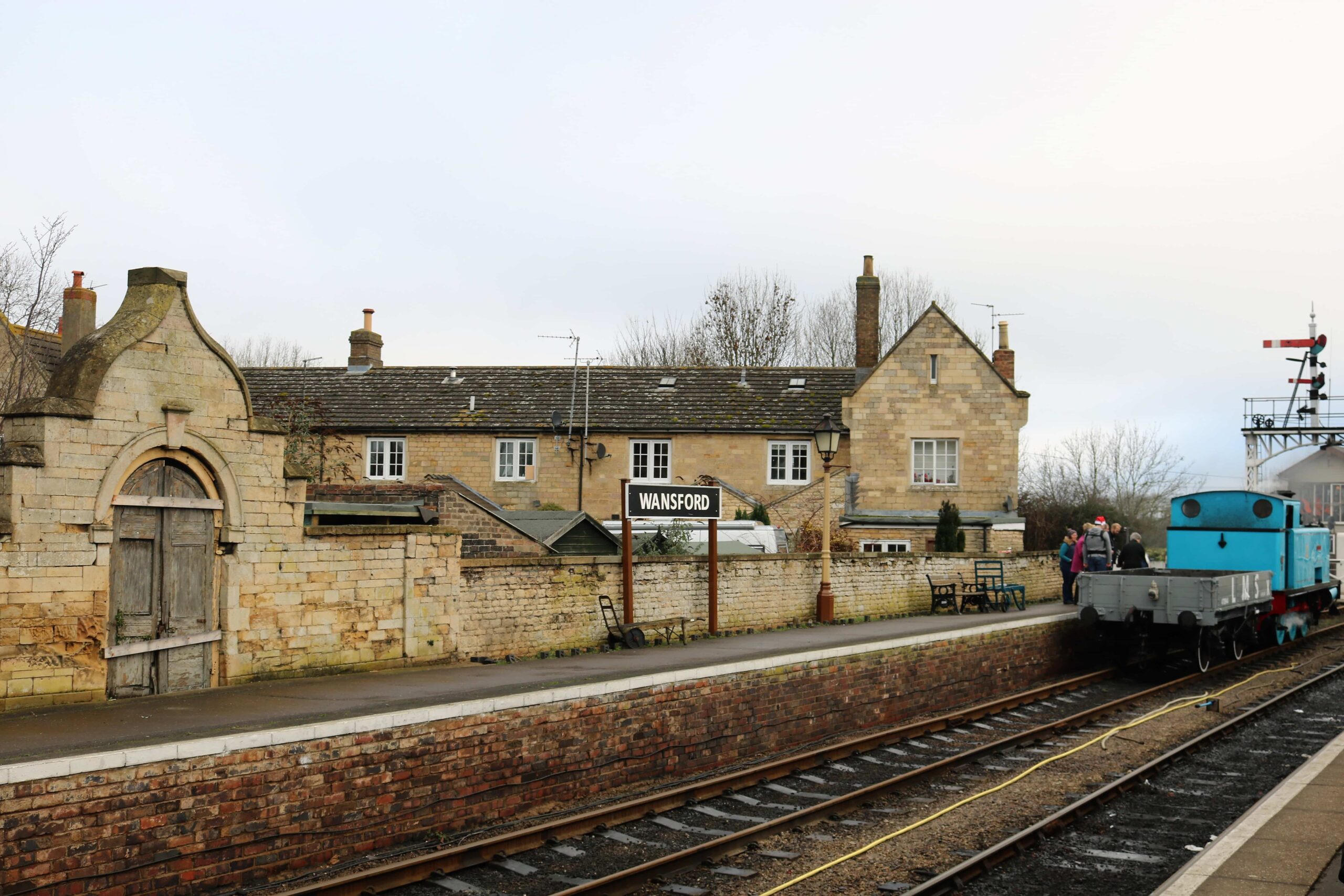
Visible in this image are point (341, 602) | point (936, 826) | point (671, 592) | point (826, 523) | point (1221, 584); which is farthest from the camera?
point (826, 523)

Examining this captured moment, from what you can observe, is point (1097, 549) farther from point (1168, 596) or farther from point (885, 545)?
point (885, 545)

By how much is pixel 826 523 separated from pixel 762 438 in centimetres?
1304

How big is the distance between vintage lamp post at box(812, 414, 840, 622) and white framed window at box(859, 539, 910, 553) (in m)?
9.70

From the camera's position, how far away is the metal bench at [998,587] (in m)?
25.0

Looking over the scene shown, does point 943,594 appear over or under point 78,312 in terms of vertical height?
under

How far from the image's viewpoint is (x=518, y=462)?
1363 inches

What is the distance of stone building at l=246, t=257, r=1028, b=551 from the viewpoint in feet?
109

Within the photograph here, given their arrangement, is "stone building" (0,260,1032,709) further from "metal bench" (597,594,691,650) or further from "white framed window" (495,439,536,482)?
"white framed window" (495,439,536,482)

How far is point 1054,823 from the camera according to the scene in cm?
1053

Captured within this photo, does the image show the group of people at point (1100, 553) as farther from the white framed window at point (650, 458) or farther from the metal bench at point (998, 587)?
the white framed window at point (650, 458)

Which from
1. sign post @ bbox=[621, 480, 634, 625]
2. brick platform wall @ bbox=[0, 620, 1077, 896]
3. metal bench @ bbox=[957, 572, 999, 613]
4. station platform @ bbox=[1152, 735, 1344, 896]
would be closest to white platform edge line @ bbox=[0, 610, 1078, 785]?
brick platform wall @ bbox=[0, 620, 1077, 896]

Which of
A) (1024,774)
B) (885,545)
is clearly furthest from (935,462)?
(1024,774)

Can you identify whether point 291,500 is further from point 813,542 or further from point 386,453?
point 386,453

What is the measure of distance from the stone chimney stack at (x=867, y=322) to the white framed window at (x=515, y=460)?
9929 mm
